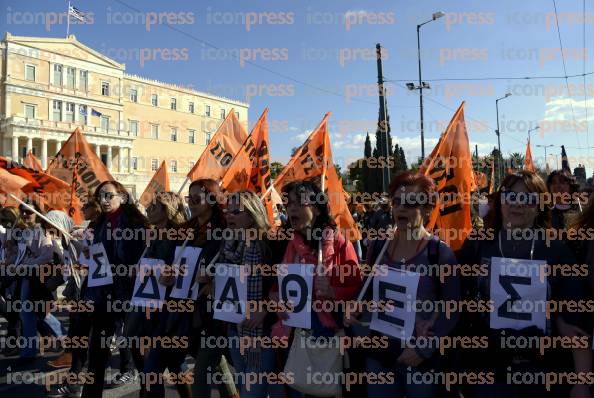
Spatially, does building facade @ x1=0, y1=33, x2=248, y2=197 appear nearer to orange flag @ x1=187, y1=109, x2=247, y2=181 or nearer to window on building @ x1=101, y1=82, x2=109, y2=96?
window on building @ x1=101, y1=82, x2=109, y2=96

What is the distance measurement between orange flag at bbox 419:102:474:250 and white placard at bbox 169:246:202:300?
275 centimetres

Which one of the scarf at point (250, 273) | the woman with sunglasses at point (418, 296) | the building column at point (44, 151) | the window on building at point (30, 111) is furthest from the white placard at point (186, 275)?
the window on building at point (30, 111)

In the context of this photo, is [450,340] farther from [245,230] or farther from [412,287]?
[245,230]

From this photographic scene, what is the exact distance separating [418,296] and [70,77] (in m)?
66.4

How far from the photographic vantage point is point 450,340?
2.95 m

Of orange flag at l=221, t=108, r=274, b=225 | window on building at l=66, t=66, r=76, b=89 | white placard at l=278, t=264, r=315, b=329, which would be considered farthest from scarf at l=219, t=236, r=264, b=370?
window on building at l=66, t=66, r=76, b=89

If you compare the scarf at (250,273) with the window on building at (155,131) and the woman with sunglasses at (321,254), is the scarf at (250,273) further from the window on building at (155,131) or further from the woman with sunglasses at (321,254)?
the window on building at (155,131)

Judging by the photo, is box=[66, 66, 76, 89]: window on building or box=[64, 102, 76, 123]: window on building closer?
box=[64, 102, 76, 123]: window on building

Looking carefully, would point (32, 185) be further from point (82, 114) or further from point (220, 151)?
point (82, 114)

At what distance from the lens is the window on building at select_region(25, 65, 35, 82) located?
56.2 m

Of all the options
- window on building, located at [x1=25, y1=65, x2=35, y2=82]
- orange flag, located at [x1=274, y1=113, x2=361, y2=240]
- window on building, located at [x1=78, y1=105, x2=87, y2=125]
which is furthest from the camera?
window on building, located at [x1=78, y1=105, x2=87, y2=125]

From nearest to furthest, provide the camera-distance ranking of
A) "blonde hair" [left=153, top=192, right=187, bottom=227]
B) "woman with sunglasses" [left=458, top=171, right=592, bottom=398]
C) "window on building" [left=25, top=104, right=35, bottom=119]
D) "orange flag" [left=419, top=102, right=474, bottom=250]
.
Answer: "woman with sunglasses" [left=458, top=171, right=592, bottom=398]
"blonde hair" [left=153, top=192, right=187, bottom=227]
"orange flag" [left=419, top=102, right=474, bottom=250]
"window on building" [left=25, top=104, right=35, bottom=119]

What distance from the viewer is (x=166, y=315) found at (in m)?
3.98

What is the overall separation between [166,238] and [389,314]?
85.7 inches
